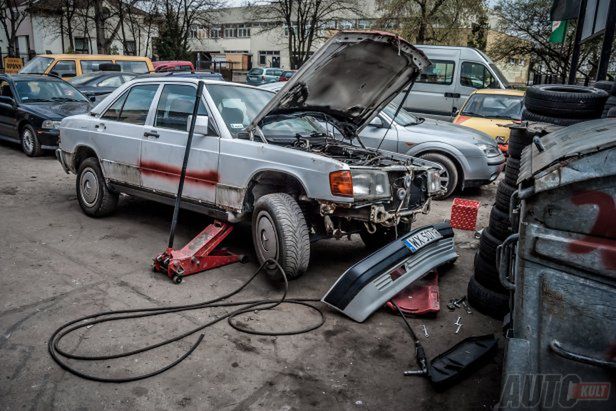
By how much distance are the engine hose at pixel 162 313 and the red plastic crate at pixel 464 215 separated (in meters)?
3.04

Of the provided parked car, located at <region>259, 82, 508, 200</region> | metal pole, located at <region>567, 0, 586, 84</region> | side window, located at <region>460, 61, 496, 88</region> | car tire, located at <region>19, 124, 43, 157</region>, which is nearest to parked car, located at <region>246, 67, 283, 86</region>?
side window, located at <region>460, 61, 496, 88</region>

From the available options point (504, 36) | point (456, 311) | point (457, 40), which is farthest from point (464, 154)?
point (504, 36)

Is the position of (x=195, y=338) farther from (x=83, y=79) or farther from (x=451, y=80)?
(x=83, y=79)

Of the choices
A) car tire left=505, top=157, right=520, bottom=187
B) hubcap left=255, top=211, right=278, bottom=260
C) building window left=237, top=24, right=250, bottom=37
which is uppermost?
building window left=237, top=24, right=250, bottom=37

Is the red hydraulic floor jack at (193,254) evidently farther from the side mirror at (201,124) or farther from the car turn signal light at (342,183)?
the car turn signal light at (342,183)

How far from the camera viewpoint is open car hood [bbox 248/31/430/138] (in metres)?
4.29

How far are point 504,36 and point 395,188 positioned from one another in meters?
24.3

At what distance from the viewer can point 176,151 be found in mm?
5168

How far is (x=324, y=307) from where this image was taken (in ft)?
13.6

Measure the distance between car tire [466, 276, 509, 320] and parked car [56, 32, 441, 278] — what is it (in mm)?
934

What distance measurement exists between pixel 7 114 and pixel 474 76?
37.1 feet

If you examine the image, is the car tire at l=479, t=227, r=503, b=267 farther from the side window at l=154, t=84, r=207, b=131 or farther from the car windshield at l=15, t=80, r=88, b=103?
the car windshield at l=15, t=80, r=88, b=103

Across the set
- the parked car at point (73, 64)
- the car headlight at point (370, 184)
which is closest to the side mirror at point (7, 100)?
the parked car at point (73, 64)

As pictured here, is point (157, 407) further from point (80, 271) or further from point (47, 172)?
point (47, 172)
